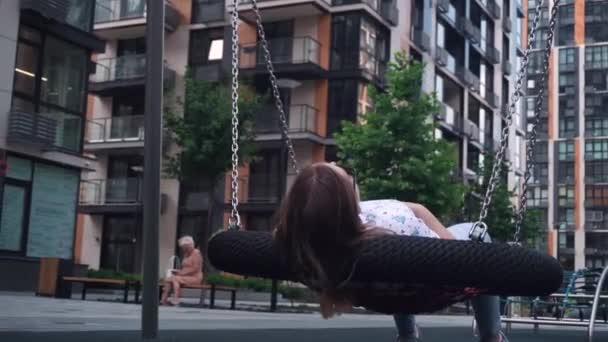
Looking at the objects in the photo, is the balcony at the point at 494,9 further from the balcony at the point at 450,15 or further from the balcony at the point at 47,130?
the balcony at the point at 47,130

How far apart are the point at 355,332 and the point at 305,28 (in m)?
25.3

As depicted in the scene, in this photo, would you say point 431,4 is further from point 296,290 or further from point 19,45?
point 19,45

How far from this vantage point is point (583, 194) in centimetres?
8731

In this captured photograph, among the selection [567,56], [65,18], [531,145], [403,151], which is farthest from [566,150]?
[531,145]

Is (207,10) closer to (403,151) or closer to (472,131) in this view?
(403,151)

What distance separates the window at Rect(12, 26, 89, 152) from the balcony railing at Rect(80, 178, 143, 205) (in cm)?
1168

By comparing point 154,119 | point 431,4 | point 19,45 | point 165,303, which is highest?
point 431,4

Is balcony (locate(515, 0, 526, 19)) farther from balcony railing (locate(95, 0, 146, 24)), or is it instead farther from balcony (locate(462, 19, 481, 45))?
balcony railing (locate(95, 0, 146, 24))

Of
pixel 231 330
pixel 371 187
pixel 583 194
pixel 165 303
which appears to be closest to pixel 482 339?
pixel 231 330

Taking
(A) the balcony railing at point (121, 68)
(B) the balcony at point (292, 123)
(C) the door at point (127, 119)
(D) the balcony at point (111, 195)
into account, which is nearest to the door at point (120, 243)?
(D) the balcony at point (111, 195)

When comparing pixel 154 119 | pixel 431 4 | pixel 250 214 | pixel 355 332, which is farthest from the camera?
pixel 431 4

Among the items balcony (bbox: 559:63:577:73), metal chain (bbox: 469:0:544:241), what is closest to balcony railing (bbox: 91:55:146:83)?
metal chain (bbox: 469:0:544:241)

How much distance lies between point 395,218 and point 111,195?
33561 mm

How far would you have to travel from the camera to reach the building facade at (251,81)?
110ft
